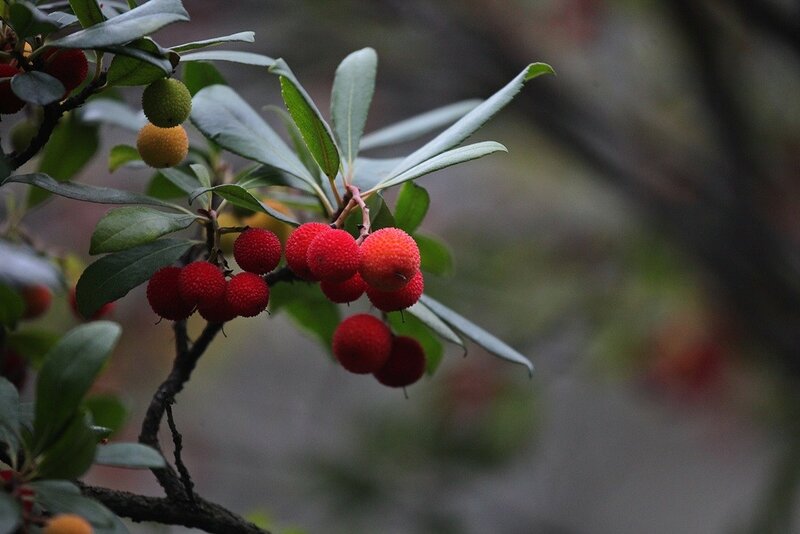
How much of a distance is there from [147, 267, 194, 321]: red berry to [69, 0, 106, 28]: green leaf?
15 cm

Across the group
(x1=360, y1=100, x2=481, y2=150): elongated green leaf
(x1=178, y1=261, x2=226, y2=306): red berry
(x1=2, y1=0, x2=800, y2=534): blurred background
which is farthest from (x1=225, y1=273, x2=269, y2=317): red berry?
(x1=2, y1=0, x2=800, y2=534): blurred background

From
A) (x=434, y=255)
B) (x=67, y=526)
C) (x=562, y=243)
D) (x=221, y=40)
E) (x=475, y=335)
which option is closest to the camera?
(x=67, y=526)

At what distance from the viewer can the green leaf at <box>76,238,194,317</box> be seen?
54 cm

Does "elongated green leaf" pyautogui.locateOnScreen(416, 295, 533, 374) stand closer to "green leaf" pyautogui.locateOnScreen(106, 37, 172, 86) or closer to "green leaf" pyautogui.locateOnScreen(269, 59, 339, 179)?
"green leaf" pyautogui.locateOnScreen(269, 59, 339, 179)

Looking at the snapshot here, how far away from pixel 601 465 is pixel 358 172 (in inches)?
135

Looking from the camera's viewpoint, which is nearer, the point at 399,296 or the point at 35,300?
the point at 399,296

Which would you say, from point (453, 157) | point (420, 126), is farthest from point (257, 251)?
point (420, 126)

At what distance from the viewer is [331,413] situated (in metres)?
3.81

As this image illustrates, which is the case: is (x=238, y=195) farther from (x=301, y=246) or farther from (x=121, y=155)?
(x=121, y=155)

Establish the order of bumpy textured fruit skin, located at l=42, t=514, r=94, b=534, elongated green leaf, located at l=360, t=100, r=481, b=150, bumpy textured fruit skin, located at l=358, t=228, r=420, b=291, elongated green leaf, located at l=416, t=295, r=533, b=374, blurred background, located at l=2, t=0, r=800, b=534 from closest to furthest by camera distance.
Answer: bumpy textured fruit skin, located at l=42, t=514, r=94, b=534 → bumpy textured fruit skin, located at l=358, t=228, r=420, b=291 → elongated green leaf, located at l=416, t=295, r=533, b=374 → elongated green leaf, located at l=360, t=100, r=481, b=150 → blurred background, located at l=2, t=0, r=800, b=534

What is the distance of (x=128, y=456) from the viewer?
0.46 metres

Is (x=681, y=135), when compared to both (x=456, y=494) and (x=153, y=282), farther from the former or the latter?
(x=153, y=282)

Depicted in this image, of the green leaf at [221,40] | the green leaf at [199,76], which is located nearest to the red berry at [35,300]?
the green leaf at [199,76]

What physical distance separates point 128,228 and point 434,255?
258mm
